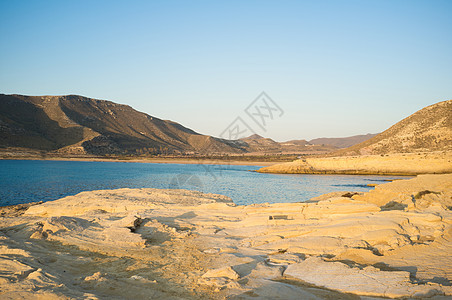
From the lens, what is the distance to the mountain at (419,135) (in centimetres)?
4588

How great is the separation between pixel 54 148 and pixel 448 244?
102 m

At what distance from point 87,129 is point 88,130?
655 millimetres

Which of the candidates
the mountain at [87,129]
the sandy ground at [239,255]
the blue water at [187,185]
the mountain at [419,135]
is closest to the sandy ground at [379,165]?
the blue water at [187,185]

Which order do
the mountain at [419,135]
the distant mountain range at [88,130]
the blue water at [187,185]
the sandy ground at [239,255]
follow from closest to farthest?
1. the sandy ground at [239,255]
2. the blue water at [187,185]
3. the mountain at [419,135]
4. the distant mountain range at [88,130]

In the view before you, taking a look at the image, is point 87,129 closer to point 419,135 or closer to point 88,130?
point 88,130

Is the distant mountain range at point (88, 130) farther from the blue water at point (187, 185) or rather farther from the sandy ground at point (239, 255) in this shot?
the sandy ground at point (239, 255)

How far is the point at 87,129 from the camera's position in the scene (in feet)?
339

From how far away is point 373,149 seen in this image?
55.3 m

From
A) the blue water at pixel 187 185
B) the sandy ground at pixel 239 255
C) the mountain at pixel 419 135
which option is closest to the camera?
the sandy ground at pixel 239 255

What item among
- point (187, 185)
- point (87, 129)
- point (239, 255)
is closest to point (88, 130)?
point (87, 129)

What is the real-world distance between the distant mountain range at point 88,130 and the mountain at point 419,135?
8058cm

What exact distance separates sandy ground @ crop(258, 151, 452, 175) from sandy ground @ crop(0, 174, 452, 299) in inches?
1203

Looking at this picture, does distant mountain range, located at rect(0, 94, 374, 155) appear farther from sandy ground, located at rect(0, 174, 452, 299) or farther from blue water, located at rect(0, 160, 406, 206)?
sandy ground, located at rect(0, 174, 452, 299)

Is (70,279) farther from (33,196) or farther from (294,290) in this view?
(33,196)
